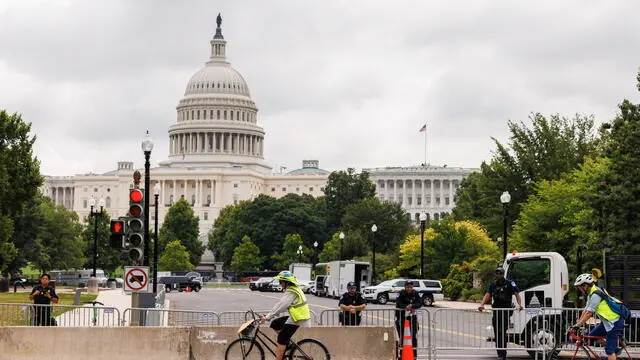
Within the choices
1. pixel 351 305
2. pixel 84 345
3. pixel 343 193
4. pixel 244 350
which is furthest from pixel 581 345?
pixel 343 193

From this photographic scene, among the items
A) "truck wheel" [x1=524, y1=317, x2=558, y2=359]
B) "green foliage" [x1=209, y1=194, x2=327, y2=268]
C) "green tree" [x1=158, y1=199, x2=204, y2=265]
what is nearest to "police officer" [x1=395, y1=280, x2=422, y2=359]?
"truck wheel" [x1=524, y1=317, x2=558, y2=359]

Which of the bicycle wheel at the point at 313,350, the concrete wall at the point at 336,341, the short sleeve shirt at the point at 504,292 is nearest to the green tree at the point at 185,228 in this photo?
the short sleeve shirt at the point at 504,292

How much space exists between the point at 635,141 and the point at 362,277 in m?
36.9

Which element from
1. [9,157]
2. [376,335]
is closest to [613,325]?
[376,335]

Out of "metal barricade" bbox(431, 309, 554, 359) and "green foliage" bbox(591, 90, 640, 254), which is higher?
"green foliage" bbox(591, 90, 640, 254)

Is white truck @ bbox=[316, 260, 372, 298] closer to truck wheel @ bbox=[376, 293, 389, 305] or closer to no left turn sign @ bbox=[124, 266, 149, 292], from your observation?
truck wheel @ bbox=[376, 293, 389, 305]

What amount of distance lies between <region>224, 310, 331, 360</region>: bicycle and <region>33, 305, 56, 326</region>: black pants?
5081 mm

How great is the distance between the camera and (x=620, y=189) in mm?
40781

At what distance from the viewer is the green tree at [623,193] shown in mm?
39969

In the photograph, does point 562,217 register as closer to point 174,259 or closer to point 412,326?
point 412,326

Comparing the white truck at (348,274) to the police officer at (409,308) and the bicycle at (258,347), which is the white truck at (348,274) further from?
the bicycle at (258,347)

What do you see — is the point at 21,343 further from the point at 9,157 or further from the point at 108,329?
the point at 9,157

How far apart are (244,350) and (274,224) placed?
140m

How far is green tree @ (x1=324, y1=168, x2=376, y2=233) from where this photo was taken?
161m
